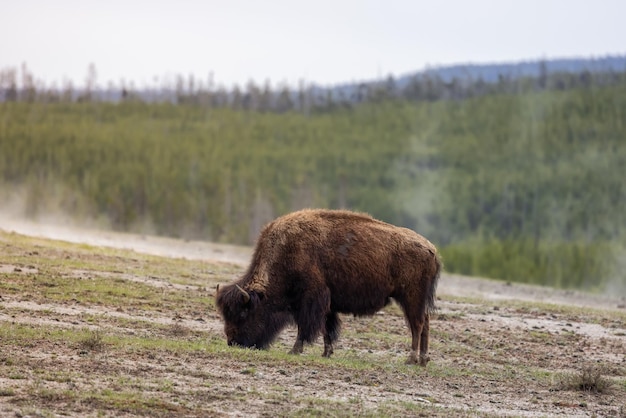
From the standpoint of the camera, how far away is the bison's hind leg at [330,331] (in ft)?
53.9

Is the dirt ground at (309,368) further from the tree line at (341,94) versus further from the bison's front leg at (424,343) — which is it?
the tree line at (341,94)

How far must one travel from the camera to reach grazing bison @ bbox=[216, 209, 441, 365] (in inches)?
629

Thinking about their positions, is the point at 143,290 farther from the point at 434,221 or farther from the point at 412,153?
the point at 412,153

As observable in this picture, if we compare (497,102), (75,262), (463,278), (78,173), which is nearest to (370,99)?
(497,102)

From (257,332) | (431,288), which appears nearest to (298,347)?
(257,332)

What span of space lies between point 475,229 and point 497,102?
3467cm

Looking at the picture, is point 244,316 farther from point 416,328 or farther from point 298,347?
point 416,328

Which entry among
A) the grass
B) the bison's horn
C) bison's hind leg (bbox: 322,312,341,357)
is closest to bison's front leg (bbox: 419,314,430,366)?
bison's hind leg (bbox: 322,312,341,357)

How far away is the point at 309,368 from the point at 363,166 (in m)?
97.8

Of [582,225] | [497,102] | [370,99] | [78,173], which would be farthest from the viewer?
[370,99]

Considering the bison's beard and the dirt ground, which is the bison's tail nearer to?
the dirt ground

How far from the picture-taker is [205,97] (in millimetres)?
145875

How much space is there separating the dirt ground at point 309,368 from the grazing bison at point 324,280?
2.30 ft

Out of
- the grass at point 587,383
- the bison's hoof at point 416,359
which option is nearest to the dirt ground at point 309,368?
the grass at point 587,383
